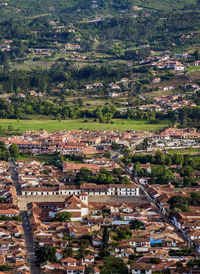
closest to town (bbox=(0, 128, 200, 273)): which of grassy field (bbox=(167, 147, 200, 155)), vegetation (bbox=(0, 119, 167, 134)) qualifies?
grassy field (bbox=(167, 147, 200, 155))

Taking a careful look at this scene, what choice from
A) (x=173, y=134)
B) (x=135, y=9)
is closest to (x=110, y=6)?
(x=135, y=9)

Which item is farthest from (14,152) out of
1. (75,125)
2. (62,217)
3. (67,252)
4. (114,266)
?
(114,266)

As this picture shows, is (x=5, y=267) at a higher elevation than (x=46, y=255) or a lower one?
higher

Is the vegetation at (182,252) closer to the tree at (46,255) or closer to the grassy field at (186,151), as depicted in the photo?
the tree at (46,255)

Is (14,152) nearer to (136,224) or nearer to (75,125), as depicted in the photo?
(75,125)

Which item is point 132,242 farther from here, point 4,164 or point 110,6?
point 110,6

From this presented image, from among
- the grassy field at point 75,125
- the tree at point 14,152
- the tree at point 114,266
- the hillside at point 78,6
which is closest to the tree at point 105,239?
the tree at point 114,266
